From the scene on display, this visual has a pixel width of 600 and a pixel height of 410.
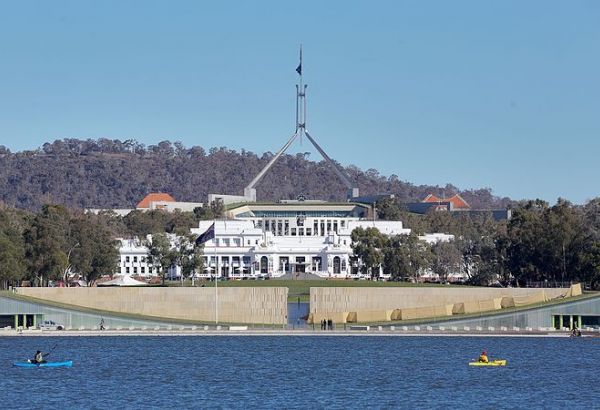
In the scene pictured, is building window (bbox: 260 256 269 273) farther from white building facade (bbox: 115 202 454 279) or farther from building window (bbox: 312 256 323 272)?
building window (bbox: 312 256 323 272)

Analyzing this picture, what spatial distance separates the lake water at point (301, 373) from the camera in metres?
68.9

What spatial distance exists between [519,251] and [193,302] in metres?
37.4

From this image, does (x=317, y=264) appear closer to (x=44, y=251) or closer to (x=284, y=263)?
(x=284, y=263)

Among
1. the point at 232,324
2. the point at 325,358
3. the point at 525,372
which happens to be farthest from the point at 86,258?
the point at 525,372

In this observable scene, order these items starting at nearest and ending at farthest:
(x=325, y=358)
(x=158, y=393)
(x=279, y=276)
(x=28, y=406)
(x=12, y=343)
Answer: (x=28, y=406), (x=158, y=393), (x=325, y=358), (x=12, y=343), (x=279, y=276)

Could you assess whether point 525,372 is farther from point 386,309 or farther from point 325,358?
point 386,309

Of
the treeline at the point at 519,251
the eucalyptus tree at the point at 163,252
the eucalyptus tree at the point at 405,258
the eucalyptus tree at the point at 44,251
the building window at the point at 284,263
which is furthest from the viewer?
the building window at the point at 284,263

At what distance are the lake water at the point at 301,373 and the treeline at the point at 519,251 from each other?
30.5 m

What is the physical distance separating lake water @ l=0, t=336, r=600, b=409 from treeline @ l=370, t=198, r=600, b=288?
3052cm

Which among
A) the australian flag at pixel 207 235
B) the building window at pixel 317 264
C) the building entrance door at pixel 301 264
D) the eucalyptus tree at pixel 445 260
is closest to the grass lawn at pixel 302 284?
the eucalyptus tree at pixel 445 260

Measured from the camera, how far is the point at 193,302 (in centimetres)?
11312

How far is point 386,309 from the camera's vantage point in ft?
374

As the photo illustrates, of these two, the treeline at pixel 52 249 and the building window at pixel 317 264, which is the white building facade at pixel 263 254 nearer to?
the building window at pixel 317 264

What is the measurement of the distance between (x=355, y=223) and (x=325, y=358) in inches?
3931
